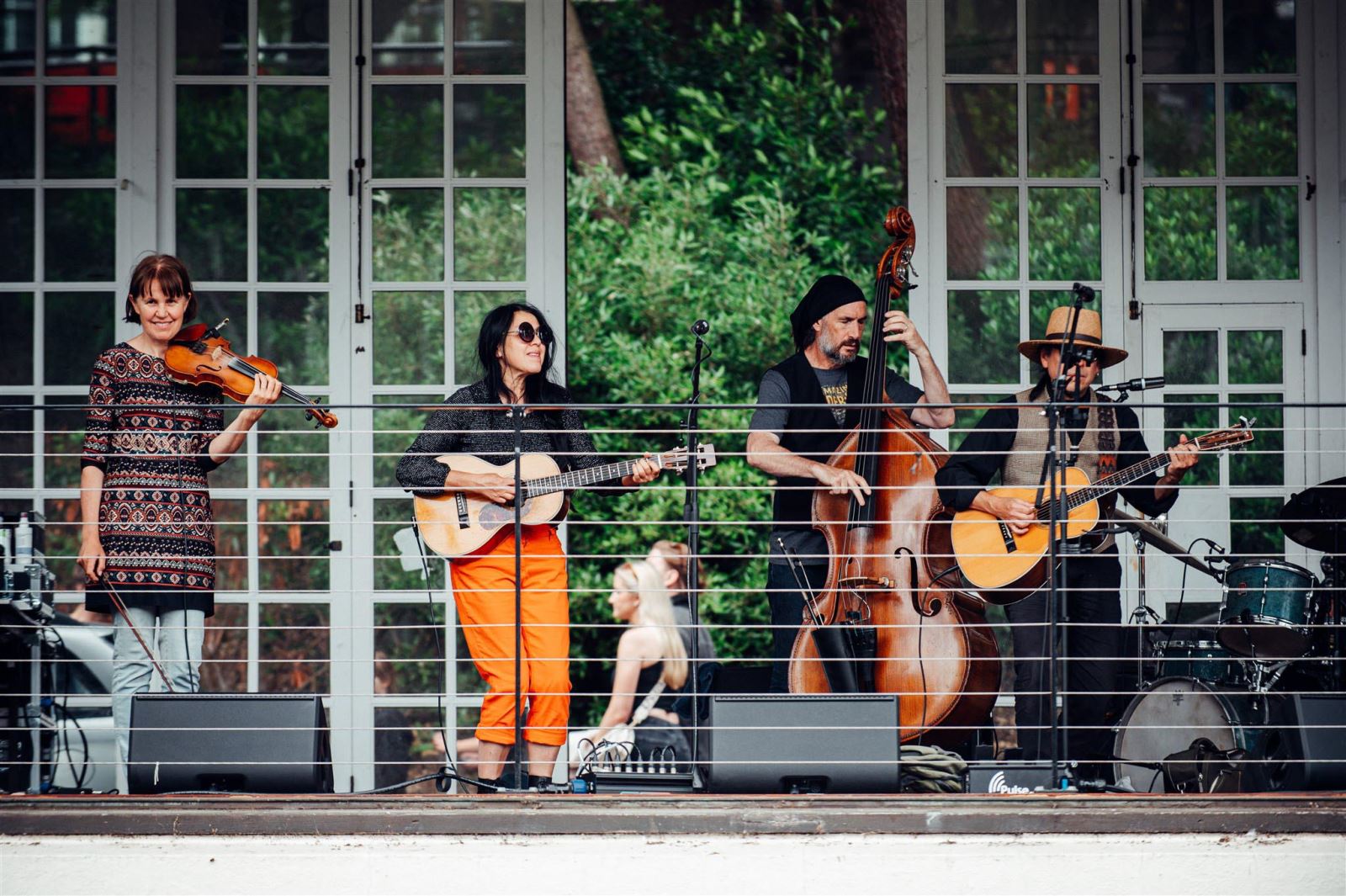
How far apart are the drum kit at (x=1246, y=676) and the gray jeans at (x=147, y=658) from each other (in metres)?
2.67

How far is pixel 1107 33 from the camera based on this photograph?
521 cm

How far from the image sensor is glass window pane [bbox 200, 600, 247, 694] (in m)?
5.98

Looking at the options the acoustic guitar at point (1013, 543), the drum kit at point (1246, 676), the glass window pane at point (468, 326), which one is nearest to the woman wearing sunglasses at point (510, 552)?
the glass window pane at point (468, 326)

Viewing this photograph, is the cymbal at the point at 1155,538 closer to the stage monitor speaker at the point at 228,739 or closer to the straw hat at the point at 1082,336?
the straw hat at the point at 1082,336

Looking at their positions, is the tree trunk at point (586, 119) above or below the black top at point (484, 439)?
above

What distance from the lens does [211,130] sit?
5305 mm

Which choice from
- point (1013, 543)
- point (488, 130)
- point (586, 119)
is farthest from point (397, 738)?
point (586, 119)

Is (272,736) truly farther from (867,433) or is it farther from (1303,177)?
(1303,177)

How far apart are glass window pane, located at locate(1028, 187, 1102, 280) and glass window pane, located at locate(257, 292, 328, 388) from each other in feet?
8.29

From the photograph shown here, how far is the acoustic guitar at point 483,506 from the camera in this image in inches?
164

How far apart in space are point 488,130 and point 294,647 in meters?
2.27

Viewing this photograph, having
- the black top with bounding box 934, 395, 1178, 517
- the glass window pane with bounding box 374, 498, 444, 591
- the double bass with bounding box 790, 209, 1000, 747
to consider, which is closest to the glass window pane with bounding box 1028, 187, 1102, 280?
the black top with bounding box 934, 395, 1178, 517

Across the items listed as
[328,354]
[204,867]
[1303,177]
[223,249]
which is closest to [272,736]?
[204,867]

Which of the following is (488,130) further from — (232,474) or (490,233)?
(232,474)
